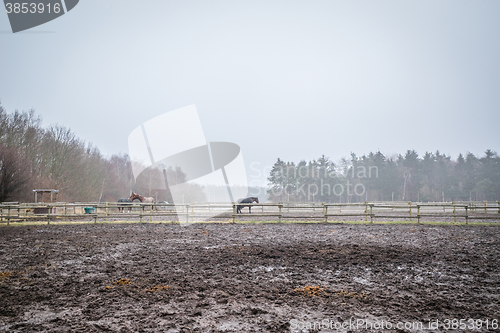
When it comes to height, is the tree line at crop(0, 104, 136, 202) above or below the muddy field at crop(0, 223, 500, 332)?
above

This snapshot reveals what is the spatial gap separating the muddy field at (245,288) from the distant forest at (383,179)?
5260 cm

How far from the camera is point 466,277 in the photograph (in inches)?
220

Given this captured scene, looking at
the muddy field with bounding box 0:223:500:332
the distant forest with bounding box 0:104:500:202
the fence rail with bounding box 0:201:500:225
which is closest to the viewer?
the muddy field with bounding box 0:223:500:332

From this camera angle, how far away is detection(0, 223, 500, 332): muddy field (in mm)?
3703

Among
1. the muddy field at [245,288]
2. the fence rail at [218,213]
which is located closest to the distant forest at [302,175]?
the fence rail at [218,213]

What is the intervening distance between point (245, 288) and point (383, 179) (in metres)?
62.6

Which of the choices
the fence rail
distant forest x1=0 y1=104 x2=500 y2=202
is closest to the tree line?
distant forest x1=0 y1=104 x2=500 y2=202

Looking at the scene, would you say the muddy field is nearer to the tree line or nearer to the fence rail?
the fence rail

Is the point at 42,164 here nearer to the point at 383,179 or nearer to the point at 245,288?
the point at 245,288

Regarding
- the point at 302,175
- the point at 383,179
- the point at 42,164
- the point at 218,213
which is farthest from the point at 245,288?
the point at 383,179

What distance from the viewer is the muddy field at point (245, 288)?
3703 millimetres

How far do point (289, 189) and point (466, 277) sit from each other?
2231 inches

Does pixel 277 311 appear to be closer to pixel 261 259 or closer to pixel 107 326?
pixel 107 326

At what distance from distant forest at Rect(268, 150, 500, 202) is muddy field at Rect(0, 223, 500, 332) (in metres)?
52.6
